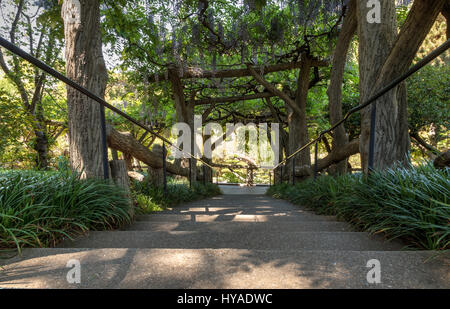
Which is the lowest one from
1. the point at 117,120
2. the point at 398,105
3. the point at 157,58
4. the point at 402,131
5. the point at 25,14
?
the point at 402,131

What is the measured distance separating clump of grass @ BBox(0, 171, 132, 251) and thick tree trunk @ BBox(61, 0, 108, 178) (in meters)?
0.40

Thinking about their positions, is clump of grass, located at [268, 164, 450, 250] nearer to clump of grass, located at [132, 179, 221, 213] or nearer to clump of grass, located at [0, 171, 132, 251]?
clump of grass, located at [0, 171, 132, 251]

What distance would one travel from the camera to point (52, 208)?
157 centimetres

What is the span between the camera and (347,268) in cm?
104

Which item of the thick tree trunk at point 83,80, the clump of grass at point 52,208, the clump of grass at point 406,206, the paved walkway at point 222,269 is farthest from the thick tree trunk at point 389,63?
the thick tree trunk at point 83,80

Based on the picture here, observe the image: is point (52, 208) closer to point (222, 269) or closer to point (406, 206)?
point (222, 269)

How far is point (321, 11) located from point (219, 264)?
4.96 meters

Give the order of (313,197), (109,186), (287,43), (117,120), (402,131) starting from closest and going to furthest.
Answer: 1. (109,186)
2. (402,131)
3. (313,197)
4. (287,43)
5. (117,120)

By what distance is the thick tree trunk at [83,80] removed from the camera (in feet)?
7.84

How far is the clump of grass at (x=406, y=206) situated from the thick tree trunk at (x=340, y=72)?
2944mm

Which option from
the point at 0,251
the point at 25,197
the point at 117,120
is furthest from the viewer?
the point at 117,120

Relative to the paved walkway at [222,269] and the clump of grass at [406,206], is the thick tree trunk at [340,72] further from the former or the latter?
the paved walkway at [222,269]
